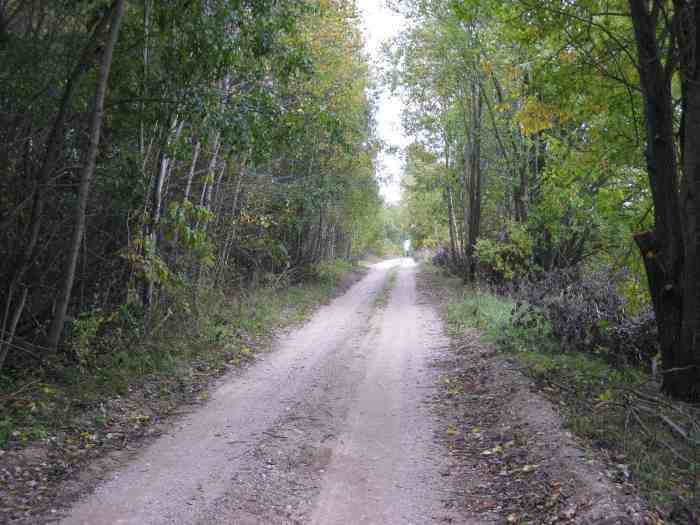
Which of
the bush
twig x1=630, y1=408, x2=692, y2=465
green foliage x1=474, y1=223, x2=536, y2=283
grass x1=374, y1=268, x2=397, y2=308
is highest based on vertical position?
green foliage x1=474, y1=223, x2=536, y2=283

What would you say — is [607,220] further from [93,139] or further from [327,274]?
[327,274]

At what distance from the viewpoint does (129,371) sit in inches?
313

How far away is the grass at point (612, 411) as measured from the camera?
461cm

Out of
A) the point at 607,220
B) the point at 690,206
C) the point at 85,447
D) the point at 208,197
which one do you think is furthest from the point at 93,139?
the point at 607,220

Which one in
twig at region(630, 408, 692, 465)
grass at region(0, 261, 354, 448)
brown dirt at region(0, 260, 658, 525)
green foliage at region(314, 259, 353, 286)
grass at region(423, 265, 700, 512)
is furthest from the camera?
green foliage at region(314, 259, 353, 286)

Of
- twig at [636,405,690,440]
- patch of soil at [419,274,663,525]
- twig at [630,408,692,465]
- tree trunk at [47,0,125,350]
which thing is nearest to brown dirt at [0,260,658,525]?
patch of soil at [419,274,663,525]

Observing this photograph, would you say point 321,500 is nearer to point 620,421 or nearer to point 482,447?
point 482,447

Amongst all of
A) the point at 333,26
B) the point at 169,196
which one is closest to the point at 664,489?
the point at 169,196

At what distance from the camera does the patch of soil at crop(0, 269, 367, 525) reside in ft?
14.6

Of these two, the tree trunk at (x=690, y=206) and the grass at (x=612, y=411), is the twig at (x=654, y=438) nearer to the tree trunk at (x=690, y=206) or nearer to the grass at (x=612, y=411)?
the grass at (x=612, y=411)

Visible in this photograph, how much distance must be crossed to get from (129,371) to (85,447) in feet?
7.79

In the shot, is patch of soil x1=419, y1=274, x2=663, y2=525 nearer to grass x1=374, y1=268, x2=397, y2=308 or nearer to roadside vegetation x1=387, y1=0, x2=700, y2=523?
roadside vegetation x1=387, y1=0, x2=700, y2=523

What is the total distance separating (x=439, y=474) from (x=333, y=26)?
1293cm

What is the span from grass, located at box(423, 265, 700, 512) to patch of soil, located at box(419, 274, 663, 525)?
0.22 metres
